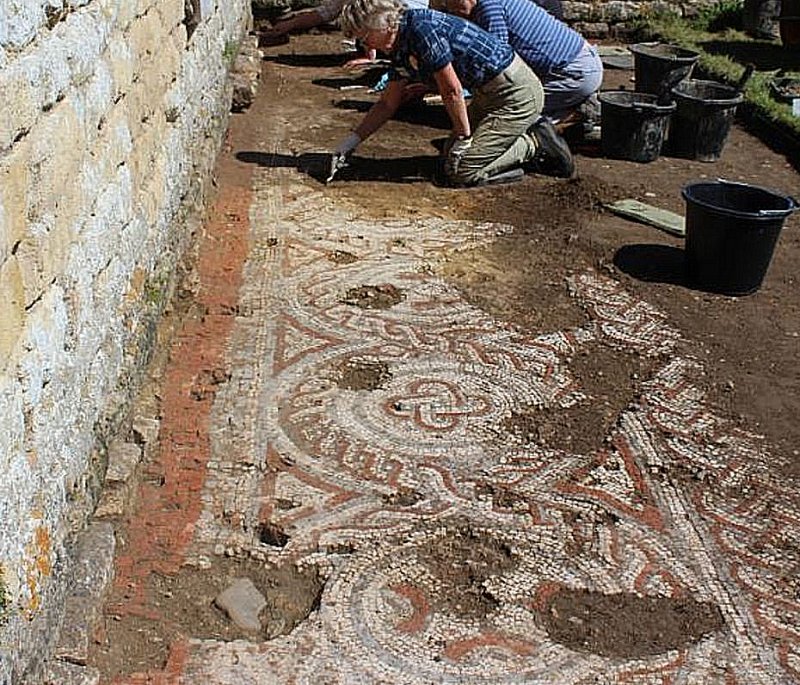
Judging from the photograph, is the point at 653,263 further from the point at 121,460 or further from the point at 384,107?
the point at 121,460

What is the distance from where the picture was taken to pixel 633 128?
7.78 meters

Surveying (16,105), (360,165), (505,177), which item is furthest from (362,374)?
(360,165)

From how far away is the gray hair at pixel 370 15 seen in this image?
249 inches

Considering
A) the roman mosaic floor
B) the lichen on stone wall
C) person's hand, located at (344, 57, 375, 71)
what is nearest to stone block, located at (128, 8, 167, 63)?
the roman mosaic floor

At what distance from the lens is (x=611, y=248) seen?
6.20 m

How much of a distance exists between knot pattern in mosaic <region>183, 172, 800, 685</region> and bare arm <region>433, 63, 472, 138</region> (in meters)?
1.99

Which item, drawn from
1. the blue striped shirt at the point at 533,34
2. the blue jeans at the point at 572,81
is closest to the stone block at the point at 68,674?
the blue striped shirt at the point at 533,34

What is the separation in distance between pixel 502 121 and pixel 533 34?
2.94 ft

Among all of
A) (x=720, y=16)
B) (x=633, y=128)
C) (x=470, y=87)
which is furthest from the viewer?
(x=720, y=16)

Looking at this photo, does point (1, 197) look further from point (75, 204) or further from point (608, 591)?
point (608, 591)

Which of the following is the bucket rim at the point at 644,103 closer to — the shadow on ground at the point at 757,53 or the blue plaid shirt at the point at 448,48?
the blue plaid shirt at the point at 448,48

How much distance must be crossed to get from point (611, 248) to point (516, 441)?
241cm

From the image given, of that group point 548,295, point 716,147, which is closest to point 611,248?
point 548,295

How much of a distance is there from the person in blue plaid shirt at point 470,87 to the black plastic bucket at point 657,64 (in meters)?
2.10
